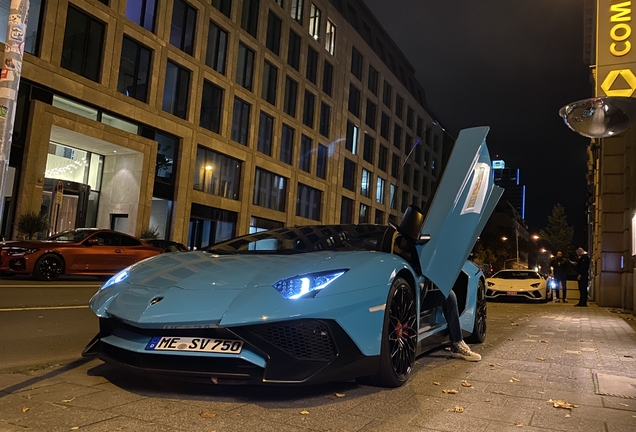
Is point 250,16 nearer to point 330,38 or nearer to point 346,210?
point 330,38

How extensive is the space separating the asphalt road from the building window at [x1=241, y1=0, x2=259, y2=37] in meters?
23.9

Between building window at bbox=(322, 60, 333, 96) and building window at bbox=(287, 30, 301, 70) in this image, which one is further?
building window at bbox=(322, 60, 333, 96)

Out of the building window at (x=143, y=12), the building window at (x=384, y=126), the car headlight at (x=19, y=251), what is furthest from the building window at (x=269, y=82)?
the car headlight at (x=19, y=251)

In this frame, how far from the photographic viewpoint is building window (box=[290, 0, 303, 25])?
34688 mm

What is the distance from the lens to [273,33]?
32.8m

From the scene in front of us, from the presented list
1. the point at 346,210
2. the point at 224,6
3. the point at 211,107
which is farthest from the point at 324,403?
the point at 346,210

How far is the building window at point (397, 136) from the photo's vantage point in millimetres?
52594

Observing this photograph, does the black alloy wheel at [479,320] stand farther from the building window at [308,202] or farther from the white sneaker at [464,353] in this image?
the building window at [308,202]

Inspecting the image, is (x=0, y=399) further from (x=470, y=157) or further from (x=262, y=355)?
(x=470, y=157)

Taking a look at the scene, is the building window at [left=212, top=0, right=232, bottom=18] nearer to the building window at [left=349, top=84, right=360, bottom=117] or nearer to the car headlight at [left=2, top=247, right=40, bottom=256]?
the building window at [left=349, top=84, right=360, bottom=117]

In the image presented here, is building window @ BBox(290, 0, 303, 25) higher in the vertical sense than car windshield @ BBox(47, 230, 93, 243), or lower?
higher

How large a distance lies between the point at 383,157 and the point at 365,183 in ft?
17.8

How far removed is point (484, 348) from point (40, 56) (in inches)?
755

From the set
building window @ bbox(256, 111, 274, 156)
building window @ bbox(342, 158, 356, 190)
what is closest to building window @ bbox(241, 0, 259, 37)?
building window @ bbox(256, 111, 274, 156)
